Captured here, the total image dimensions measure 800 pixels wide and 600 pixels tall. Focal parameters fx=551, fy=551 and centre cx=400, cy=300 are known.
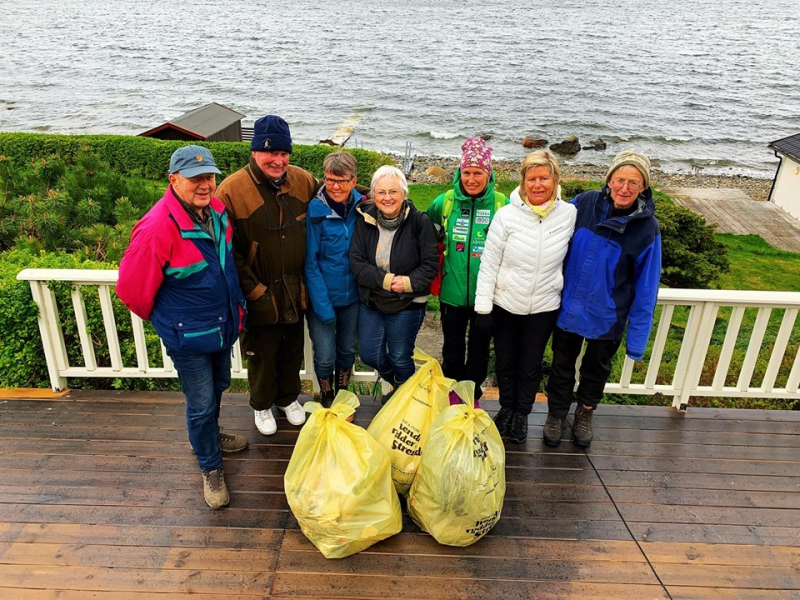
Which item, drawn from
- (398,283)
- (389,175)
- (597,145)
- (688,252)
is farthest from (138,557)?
(597,145)

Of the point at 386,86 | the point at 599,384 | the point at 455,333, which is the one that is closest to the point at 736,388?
the point at 599,384

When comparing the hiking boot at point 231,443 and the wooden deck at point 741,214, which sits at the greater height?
the hiking boot at point 231,443

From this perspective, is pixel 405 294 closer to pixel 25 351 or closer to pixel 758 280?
pixel 25 351

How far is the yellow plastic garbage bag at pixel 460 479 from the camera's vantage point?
228 cm

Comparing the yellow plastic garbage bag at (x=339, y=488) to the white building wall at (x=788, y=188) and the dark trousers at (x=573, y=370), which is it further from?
the white building wall at (x=788, y=188)

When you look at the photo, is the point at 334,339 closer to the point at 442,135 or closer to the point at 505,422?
the point at 505,422

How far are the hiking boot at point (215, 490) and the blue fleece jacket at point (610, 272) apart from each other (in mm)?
1843

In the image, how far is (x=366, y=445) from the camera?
2332 millimetres

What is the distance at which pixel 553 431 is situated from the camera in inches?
122

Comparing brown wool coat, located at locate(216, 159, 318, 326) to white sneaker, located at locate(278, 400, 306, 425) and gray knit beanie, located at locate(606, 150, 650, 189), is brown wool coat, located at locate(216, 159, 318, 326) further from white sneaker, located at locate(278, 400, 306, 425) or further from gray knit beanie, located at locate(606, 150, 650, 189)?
gray knit beanie, located at locate(606, 150, 650, 189)

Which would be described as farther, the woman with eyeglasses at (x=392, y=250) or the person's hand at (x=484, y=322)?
the person's hand at (x=484, y=322)

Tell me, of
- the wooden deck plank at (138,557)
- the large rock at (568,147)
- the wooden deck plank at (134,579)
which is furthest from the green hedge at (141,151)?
the large rock at (568,147)

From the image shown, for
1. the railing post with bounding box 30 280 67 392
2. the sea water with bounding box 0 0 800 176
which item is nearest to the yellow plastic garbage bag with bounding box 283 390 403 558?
the railing post with bounding box 30 280 67 392

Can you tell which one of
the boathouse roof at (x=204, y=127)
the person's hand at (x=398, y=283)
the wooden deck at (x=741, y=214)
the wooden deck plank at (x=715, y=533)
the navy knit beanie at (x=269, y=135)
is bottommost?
the wooden deck at (x=741, y=214)
